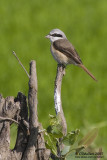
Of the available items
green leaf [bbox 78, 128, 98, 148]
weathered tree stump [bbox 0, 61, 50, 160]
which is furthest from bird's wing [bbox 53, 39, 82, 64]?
weathered tree stump [bbox 0, 61, 50, 160]

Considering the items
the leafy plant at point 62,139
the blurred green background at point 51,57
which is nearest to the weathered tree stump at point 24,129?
the leafy plant at point 62,139

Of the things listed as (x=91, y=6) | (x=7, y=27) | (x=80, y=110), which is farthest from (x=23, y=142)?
(x=91, y=6)

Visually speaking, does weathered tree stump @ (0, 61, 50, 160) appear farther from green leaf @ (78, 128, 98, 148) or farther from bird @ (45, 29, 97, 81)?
bird @ (45, 29, 97, 81)

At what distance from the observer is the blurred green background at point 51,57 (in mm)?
12008

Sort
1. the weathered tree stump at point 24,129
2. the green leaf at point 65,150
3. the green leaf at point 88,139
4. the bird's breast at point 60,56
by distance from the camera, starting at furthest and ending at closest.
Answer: the bird's breast at point 60,56, the green leaf at point 88,139, the green leaf at point 65,150, the weathered tree stump at point 24,129

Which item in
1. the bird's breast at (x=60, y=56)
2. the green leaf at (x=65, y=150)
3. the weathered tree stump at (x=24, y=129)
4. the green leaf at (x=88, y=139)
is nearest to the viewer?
the weathered tree stump at (x=24, y=129)

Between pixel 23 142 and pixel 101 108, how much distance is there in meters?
9.53

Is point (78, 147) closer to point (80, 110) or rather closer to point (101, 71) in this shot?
point (80, 110)

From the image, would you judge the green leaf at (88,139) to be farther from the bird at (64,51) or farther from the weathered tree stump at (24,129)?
the bird at (64,51)

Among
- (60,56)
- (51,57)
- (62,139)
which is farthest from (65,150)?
(51,57)

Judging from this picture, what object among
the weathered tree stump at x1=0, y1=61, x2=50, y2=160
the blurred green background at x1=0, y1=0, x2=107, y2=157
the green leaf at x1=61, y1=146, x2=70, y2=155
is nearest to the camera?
the weathered tree stump at x1=0, y1=61, x2=50, y2=160

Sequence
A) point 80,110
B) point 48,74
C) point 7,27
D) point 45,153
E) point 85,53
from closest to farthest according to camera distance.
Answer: point 45,153
point 80,110
point 48,74
point 85,53
point 7,27

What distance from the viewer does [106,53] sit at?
14.7 metres

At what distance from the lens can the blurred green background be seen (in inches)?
473
